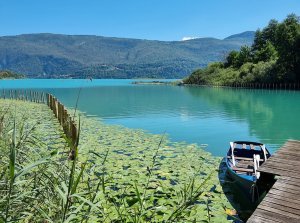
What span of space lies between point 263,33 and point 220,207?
112 meters

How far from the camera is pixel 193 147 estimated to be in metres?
18.9

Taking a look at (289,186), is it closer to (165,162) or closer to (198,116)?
(165,162)

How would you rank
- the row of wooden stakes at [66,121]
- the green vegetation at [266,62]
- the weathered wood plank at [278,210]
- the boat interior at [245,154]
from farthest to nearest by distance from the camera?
the green vegetation at [266,62] → the boat interior at [245,154] → the weathered wood plank at [278,210] → the row of wooden stakes at [66,121]

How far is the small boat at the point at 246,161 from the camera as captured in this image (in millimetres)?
10429

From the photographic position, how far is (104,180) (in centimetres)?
1166

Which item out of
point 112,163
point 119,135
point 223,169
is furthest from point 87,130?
point 223,169

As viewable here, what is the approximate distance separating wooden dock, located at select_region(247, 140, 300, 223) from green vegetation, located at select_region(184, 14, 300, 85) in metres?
72.8

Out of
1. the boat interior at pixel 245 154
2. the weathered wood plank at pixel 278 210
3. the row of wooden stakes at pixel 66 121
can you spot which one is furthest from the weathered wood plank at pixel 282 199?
the boat interior at pixel 245 154

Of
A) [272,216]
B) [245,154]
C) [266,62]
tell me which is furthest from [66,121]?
[266,62]

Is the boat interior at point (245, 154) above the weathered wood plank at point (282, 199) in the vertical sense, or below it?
below

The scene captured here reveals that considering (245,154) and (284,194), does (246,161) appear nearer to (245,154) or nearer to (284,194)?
(245,154)

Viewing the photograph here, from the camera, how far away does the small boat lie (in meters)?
10.4

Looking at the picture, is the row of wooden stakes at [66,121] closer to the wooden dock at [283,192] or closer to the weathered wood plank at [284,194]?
the wooden dock at [283,192]

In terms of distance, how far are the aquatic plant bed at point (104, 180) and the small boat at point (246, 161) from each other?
842 millimetres
